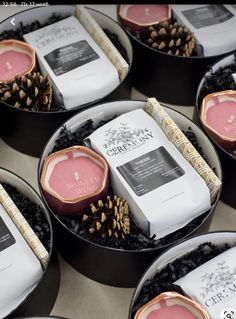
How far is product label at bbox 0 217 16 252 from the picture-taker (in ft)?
3.03

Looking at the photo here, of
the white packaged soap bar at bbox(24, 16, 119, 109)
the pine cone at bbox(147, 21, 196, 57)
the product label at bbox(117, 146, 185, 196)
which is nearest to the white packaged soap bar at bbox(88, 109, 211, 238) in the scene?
the product label at bbox(117, 146, 185, 196)

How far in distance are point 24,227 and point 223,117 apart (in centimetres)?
44

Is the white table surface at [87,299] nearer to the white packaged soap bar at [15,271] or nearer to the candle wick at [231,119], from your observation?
the white packaged soap bar at [15,271]

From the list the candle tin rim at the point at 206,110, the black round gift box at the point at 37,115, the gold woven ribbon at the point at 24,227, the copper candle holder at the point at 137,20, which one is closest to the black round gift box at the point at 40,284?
the gold woven ribbon at the point at 24,227

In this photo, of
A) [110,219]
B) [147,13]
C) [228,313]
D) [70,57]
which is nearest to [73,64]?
[70,57]

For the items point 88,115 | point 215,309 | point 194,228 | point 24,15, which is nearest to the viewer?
point 215,309

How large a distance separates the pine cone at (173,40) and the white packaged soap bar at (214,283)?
0.46 metres

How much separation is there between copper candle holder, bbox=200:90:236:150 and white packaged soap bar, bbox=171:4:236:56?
13 cm

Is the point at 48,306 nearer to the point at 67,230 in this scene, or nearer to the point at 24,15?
the point at 67,230

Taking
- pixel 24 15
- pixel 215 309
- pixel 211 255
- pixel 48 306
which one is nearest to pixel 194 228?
pixel 211 255

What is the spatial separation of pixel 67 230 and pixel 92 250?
5 centimetres

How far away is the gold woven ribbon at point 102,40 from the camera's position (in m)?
1.15

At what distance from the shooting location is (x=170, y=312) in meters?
0.88

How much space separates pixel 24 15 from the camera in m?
1.26
